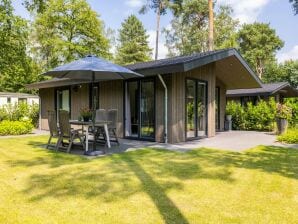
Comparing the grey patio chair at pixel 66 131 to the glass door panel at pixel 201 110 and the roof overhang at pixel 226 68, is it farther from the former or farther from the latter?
the glass door panel at pixel 201 110

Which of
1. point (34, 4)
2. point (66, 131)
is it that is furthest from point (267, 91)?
point (34, 4)

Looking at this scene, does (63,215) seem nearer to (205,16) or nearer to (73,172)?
(73,172)

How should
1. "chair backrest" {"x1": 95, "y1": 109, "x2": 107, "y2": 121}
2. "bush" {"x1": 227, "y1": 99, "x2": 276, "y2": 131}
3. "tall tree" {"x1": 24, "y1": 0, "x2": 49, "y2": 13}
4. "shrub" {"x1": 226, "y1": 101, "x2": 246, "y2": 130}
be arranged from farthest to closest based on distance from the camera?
1. "shrub" {"x1": 226, "y1": 101, "x2": 246, "y2": 130}
2. "bush" {"x1": 227, "y1": 99, "x2": 276, "y2": 131}
3. "tall tree" {"x1": 24, "y1": 0, "x2": 49, "y2": 13}
4. "chair backrest" {"x1": 95, "y1": 109, "x2": 107, "y2": 121}

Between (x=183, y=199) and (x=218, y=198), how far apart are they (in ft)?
1.54

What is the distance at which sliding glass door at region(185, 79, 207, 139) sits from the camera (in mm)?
9562

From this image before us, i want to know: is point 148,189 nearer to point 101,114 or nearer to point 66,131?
point 66,131

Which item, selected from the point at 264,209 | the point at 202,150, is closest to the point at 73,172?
the point at 264,209

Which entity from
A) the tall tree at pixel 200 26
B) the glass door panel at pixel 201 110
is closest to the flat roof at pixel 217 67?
the glass door panel at pixel 201 110

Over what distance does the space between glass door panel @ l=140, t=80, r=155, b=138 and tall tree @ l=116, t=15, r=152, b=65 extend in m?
22.5

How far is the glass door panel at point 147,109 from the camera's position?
30.5 feet

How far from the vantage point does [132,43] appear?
32.1 metres

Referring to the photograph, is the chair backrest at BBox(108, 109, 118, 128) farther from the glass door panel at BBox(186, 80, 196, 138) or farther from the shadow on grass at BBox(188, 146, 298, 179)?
the glass door panel at BBox(186, 80, 196, 138)

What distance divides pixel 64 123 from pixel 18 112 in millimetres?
10047

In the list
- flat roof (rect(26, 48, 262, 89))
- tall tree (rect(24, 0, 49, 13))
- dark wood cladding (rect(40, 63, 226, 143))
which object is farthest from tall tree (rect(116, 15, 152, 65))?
dark wood cladding (rect(40, 63, 226, 143))
